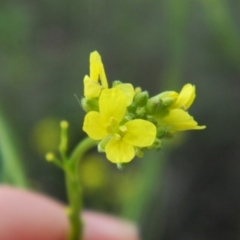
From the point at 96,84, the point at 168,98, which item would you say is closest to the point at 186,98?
the point at 168,98

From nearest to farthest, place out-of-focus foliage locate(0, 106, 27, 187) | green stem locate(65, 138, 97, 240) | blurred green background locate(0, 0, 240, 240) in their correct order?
1. green stem locate(65, 138, 97, 240)
2. out-of-focus foliage locate(0, 106, 27, 187)
3. blurred green background locate(0, 0, 240, 240)

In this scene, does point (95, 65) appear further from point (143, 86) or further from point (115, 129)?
point (143, 86)

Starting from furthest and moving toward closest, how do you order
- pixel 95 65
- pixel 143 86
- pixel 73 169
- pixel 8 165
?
pixel 143 86 < pixel 8 165 < pixel 73 169 < pixel 95 65

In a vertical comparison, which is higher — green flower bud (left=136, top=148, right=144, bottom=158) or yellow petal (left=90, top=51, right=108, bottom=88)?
yellow petal (left=90, top=51, right=108, bottom=88)

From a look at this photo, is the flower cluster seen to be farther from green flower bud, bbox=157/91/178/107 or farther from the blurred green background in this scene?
the blurred green background

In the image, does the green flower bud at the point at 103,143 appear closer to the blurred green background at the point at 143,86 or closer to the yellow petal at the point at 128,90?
the yellow petal at the point at 128,90

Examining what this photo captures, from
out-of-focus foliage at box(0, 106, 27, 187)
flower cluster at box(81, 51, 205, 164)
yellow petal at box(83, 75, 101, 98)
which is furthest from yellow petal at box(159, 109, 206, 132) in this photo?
out-of-focus foliage at box(0, 106, 27, 187)
